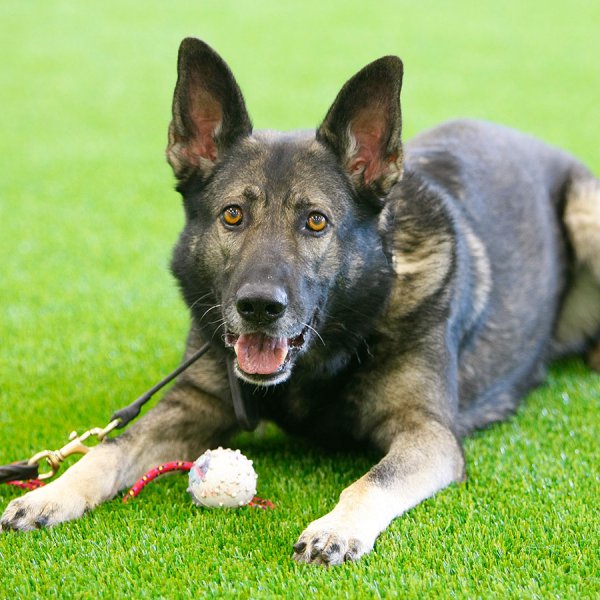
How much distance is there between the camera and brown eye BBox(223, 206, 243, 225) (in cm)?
369

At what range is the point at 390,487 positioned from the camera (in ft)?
11.5

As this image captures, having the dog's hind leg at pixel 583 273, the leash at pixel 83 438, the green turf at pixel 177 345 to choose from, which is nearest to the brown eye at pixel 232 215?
the leash at pixel 83 438

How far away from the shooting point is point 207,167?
3.95 metres

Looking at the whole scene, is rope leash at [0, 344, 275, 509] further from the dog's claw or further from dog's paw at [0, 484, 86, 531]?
the dog's claw

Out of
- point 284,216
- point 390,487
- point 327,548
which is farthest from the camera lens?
point 284,216

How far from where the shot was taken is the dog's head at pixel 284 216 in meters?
3.55

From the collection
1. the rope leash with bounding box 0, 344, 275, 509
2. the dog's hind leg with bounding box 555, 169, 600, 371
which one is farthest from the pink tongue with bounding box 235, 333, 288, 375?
the dog's hind leg with bounding box 555, 169, 600, 371

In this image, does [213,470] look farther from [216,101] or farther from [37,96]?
[37,96]

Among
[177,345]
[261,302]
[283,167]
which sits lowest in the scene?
[177,345]

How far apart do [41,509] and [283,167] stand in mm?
1552

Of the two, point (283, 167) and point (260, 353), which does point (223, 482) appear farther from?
point (283, 167)

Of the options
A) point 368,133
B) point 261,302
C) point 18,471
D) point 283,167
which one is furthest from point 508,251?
point 18,471

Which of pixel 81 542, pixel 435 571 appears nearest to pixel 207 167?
pixel 81 542

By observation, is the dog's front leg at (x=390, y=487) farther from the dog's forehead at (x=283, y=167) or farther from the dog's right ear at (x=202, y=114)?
the dog's right ear at (x=202, y=114)
